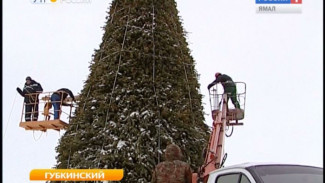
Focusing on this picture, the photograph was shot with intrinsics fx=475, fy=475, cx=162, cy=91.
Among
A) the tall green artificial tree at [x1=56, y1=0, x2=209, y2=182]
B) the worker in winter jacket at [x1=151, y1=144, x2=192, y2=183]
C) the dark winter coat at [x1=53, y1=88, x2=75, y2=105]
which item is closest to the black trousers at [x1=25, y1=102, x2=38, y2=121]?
the dark winter coat at [x1=53, y1=88, x2=75, y2=105]

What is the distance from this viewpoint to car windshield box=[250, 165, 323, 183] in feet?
16.6

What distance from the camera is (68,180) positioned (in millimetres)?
8492

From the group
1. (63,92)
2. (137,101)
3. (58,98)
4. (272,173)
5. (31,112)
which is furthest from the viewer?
(58,98)

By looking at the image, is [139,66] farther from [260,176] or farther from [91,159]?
[260,176]

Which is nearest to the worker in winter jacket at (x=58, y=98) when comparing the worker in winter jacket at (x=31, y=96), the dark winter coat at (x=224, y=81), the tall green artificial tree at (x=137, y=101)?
the worker in winter jacket at (x=31, y=96)

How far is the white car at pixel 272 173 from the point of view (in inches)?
200

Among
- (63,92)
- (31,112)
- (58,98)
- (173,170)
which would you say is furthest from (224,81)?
(31,112)

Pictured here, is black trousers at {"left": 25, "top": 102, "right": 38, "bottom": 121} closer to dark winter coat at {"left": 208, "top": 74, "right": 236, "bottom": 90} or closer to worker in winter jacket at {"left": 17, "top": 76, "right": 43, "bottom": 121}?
worker in winter jacket at {"left": 17, "top": 76, "right": 43, "bottom": 121}

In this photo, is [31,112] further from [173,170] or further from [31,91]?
[173,170]

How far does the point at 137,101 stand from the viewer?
8.66 meters

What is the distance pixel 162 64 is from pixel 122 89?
3.35ft

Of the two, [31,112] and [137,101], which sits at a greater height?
[137,101]

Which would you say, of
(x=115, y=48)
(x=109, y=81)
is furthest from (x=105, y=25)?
(x=109, y=81)

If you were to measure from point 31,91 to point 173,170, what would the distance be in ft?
22.4
